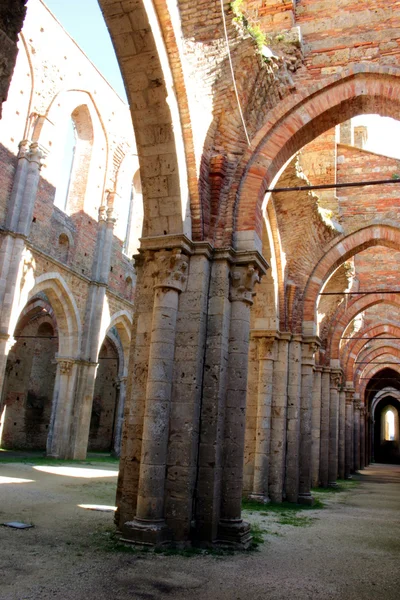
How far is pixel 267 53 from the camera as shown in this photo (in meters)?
7.70

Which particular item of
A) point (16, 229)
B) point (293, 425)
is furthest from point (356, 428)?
point (16, 229)

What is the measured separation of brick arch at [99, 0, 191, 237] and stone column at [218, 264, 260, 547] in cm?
104

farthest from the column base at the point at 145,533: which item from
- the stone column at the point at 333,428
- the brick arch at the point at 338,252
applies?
the stone column at the point at 333,428

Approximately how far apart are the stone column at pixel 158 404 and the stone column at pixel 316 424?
9943mm

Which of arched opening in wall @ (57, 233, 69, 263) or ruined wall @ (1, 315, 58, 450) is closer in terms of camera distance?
arched opening in wall @ (57, 233, 69, 263)

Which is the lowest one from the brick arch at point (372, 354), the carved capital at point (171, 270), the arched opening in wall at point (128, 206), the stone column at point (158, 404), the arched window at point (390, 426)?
the stone column at point (158, 404)

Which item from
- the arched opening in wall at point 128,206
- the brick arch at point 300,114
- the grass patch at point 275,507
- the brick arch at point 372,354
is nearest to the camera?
the brick arch at point 300,114

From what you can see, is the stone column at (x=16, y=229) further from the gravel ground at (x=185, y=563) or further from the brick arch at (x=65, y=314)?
the gravel ground at (x=185, y=563)

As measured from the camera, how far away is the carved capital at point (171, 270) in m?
6.65

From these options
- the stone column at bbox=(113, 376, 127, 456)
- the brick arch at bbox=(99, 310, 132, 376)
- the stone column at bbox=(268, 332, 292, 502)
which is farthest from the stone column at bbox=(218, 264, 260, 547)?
the stone column at bbox=(113, 376, 127, 456)

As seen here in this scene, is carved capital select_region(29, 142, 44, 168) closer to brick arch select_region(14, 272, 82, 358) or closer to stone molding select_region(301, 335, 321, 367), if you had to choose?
brick arch select_region(14, 272, 82, 358)

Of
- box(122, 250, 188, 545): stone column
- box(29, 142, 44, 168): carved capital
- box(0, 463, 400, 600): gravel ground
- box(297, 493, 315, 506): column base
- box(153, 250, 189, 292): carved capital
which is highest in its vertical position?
box(29, 142, 44, 168): carved capital

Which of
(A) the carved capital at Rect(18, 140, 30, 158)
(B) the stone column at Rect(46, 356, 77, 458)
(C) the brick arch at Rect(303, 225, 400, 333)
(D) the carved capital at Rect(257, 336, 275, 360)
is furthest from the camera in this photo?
(B) the stone column at Rect(46, 356, 77, 458)

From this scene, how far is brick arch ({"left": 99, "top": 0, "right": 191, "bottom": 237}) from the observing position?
622 cm
